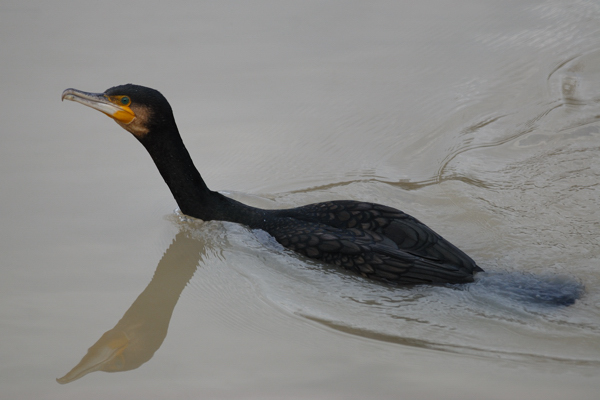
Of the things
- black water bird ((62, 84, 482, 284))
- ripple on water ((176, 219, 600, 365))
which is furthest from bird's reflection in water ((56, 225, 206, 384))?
black water bird ((62, 84, 482, 284))

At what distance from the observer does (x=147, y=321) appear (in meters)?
4.05

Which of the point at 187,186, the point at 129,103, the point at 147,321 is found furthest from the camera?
the point at 187,186

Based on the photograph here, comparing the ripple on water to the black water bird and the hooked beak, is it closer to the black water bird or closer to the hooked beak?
the black water bird

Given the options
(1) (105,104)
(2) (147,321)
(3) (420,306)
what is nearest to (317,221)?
(3) (420,306)

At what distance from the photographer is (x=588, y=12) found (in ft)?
26.2

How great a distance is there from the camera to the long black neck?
15.8ft

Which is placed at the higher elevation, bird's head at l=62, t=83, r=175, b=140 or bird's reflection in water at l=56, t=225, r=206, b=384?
bird's head at l=62, t=83, r=175, b=140

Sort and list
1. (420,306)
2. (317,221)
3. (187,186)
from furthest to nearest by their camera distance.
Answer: (187,186), (317,221), (420,306)

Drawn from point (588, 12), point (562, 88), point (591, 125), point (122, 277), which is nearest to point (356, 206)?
point (122, 277)

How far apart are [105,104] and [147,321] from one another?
1560mm

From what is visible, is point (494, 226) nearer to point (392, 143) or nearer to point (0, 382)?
point (392, 143)

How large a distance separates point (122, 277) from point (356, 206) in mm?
1665

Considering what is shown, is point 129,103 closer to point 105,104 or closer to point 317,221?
point 105,104

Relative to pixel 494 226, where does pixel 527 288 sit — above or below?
below
